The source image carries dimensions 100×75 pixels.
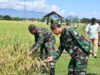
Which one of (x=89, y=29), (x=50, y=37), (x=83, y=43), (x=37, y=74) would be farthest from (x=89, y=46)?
(x=89, y=29)

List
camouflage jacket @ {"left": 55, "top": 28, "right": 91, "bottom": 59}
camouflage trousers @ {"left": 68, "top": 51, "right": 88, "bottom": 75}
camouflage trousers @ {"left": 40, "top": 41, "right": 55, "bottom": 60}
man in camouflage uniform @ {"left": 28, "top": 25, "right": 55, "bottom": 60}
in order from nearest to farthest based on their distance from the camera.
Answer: camouflage jacket @ {"left": 55, "top": 28, "right": 91, "bottom": 59} → camouflage trousers @ {"left": 68, "top": 51, "right": 88, "bottom": 75} → man in camouflage uniform @ {"left": 28, "top": 25, "right": 55, "bottom": 60} → camouflage trousers @ {"left": 40, "top": 41, "right": 55, "bottom": 60}

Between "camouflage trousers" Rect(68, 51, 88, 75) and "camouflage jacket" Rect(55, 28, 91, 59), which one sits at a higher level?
"camouflage jacket" Rect(55, 28, 91, 59)

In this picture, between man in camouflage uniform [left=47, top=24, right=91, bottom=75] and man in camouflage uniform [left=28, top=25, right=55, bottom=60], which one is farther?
man in camouflage uniform [left=28, top=25, right=55, bottom=60]

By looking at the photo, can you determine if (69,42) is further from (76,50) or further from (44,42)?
(44,42)

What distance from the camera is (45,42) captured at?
1229cm

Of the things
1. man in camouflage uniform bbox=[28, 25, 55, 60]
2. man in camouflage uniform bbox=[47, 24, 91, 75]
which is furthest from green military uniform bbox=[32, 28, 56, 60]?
man in camouflage uniform bbox=[47, 24, 91, 75]

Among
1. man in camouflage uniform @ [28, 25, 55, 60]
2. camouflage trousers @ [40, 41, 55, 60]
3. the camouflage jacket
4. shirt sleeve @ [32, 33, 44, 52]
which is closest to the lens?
the camouflage jacket

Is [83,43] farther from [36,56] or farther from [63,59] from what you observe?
[63,59]

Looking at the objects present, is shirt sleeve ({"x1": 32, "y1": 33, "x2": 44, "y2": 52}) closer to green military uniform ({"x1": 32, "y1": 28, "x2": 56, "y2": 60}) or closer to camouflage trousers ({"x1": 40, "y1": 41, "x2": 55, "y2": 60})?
green military uniform ({"x1": 32, "y1": 28, "x2": 56, "y2": 60})

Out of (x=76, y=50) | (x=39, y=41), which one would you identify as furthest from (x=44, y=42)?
(x=76, y=50)

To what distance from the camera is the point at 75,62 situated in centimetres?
981

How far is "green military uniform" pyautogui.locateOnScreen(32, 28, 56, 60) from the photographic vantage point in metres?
11.8

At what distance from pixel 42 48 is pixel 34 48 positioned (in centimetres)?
91

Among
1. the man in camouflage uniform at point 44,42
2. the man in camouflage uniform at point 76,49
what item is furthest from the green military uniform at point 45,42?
the man in camouflage uniform at point 76,49
